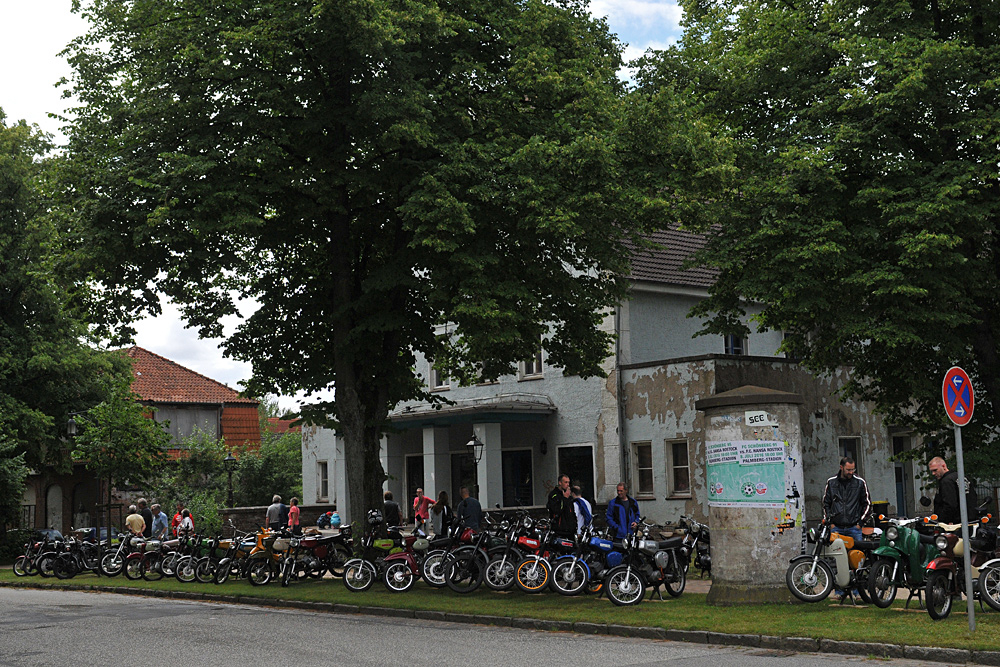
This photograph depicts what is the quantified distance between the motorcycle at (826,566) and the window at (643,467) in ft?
47.1

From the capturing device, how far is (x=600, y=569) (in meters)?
17.6

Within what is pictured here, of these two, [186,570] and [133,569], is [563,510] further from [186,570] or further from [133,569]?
[133,569]

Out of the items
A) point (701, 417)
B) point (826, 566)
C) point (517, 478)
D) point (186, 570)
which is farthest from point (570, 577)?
point (517, 478)

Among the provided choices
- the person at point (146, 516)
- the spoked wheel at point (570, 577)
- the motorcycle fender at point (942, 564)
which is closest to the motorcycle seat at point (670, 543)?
the spoked wheel at point (570, 577)

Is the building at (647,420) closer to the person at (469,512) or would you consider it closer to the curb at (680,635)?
the person at (469,512)

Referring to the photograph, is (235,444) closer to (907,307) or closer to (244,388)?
(244,388)

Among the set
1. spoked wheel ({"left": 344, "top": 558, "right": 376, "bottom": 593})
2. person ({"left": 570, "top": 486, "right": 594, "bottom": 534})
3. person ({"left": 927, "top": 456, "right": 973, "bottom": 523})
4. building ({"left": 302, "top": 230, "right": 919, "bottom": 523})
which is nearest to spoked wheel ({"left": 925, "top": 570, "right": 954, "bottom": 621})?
person ({"left": 927, "top": 456, "right": 973, "bottom": 523})

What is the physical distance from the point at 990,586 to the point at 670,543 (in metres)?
5.19

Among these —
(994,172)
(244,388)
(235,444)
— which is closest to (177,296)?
(244,388)

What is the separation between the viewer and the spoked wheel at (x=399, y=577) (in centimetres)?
1958

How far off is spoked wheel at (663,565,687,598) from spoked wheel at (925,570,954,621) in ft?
15.9

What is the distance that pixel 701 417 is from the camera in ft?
93.0

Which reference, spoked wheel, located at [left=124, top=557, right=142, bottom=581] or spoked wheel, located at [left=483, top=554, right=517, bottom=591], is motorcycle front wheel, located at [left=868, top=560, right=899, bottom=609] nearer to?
spoked wheel, located at [left=483, top=554, right=517, bottom=591]

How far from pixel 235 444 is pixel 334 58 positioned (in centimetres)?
4585
